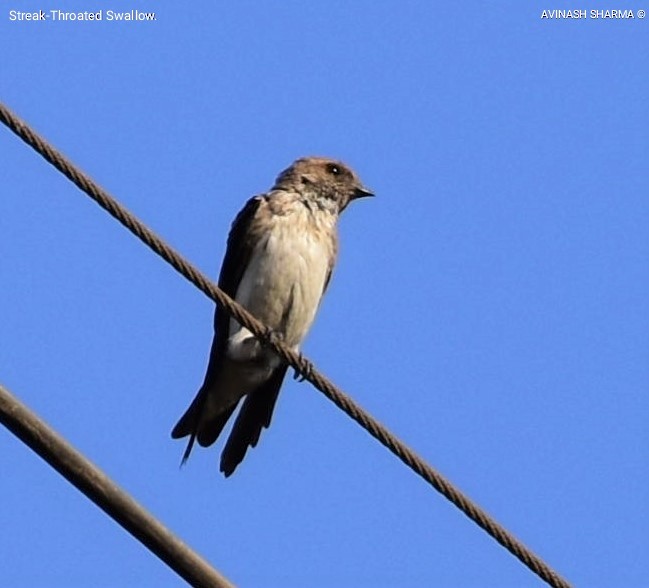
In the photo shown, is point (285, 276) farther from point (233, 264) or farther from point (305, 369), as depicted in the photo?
point (305, 369)

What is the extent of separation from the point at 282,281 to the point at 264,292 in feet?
0.38

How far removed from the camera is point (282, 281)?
8633mm

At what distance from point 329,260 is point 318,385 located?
125 inches

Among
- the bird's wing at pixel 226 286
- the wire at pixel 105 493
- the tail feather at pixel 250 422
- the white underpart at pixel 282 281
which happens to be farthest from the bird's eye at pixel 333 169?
the wire at pixel 105 493

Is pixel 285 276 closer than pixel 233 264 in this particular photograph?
Answer: Yes

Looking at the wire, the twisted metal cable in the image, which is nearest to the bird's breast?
the twisted metal cable

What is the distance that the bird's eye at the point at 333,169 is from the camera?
9.46m

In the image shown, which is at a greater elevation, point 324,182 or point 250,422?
point 324,182

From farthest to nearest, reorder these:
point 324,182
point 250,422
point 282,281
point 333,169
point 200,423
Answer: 1. point 333,169
2. point 324,182
3. point 250,422
4. point 200,423
5. point 282,281

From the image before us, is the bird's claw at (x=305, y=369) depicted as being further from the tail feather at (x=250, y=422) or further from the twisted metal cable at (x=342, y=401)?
the tail feather at (x=250, y=422)

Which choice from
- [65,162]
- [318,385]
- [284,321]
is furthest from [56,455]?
[284,321]

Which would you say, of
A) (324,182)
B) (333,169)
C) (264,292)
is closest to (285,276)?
(264,292)

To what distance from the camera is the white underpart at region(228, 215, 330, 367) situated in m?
8.64

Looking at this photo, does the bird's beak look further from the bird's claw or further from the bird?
the bird's claw
